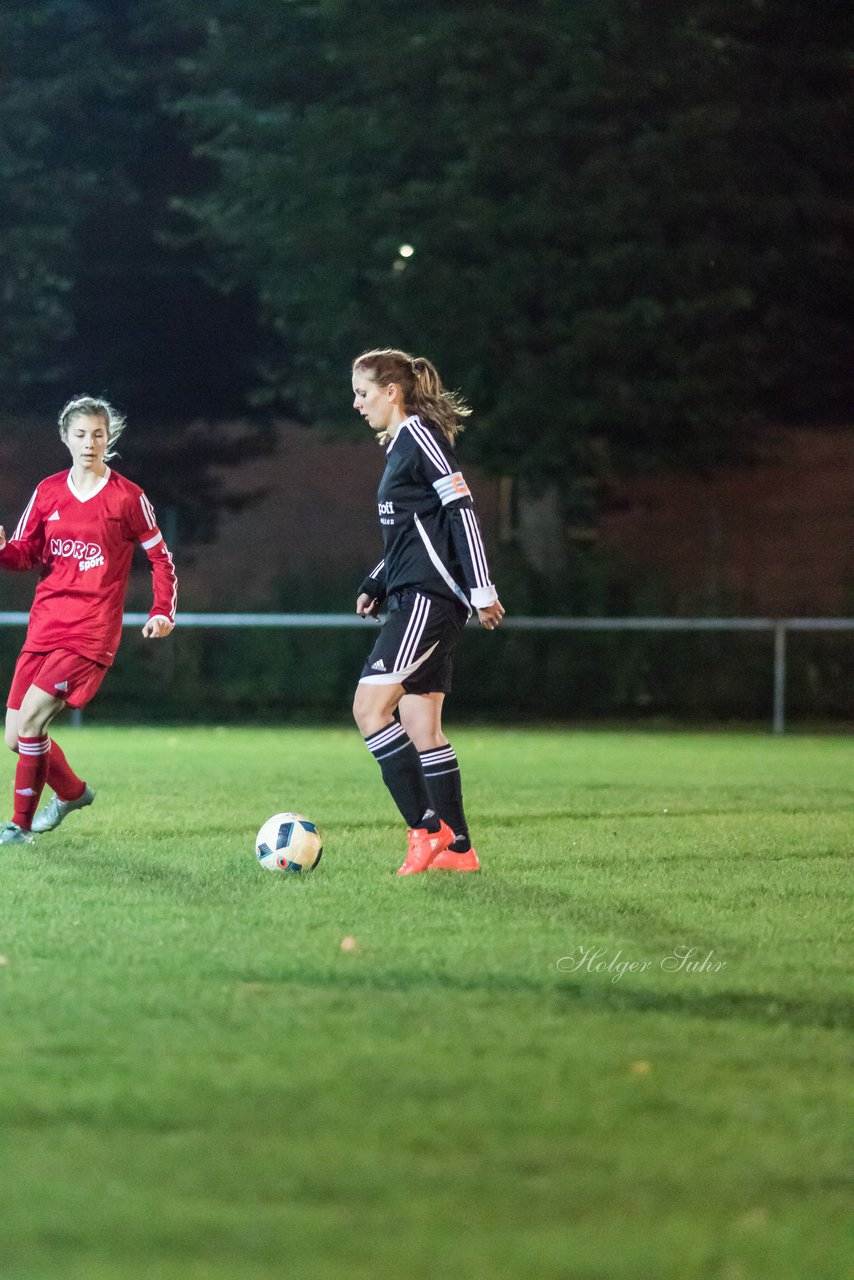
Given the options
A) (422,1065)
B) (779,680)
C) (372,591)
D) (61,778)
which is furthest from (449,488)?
(779,680)

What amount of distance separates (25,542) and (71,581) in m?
0.27

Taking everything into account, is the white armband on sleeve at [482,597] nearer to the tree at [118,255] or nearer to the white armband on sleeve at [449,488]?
the white armband on sleeve at [449,488]

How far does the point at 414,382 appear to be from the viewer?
25.0ft

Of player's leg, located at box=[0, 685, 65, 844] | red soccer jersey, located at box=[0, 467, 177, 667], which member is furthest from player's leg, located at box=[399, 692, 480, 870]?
player's leg, located at box=[0, 685, 65, 844]

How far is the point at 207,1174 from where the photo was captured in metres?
3.39

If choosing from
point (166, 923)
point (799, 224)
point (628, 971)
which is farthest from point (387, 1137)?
point (799, 224)

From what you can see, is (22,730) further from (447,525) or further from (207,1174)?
(207,1174)

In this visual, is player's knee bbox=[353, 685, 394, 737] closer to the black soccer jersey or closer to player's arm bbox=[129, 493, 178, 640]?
the black soccer jersey

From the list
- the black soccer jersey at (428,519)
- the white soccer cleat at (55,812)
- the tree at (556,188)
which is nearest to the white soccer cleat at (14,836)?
the white soccer cleat at (55,812)

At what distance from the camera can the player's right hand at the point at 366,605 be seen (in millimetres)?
7898

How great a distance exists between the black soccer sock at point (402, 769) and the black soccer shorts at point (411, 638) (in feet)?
0.70

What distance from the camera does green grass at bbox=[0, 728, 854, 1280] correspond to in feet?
10.2

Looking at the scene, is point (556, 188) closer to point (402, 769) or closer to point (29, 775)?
point (29, 775)

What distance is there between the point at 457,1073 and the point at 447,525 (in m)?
3.65
